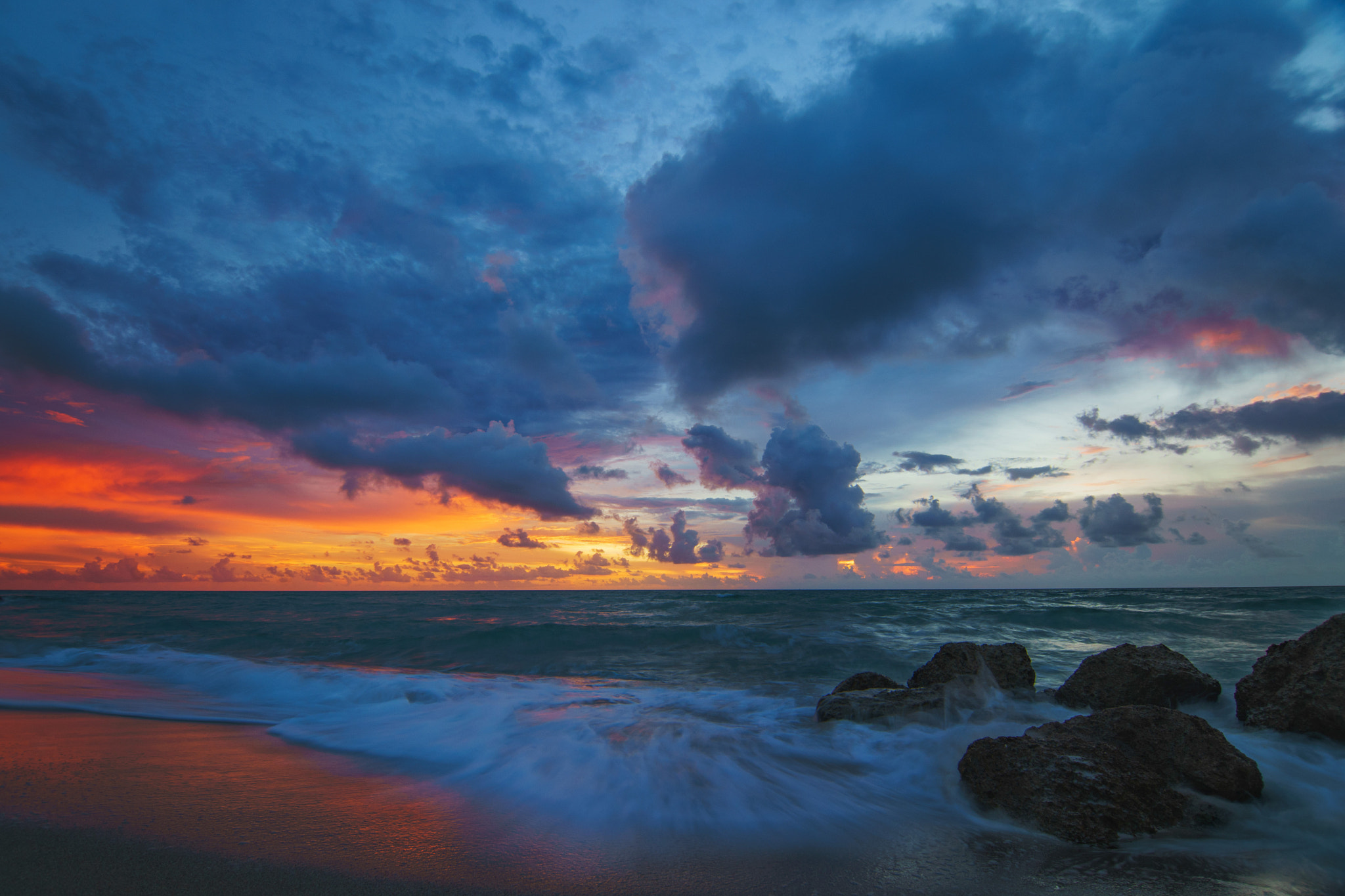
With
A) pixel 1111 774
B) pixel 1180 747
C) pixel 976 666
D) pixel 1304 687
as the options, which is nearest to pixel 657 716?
pixel 976 666

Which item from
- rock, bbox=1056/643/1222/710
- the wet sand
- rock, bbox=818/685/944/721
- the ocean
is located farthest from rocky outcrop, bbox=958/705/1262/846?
rock, bbox=1056/643/1222/710

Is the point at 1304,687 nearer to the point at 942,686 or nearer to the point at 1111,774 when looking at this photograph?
the point at 942,686

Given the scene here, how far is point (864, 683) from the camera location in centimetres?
873

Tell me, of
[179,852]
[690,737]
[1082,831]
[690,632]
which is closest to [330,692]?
[690,737]

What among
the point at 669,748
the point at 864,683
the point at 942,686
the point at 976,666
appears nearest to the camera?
the point at 669,748

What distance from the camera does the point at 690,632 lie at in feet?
67.5

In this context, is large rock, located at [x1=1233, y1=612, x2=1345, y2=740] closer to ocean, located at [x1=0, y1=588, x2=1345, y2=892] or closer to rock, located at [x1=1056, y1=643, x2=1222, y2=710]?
ocean, located at [x1=0, y1=588, x2=1345, y2=892]

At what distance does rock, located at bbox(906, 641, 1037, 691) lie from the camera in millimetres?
8812

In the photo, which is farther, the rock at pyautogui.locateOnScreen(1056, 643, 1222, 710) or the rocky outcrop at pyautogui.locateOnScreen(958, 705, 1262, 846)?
the rock at pyautogui.locateOnScreen(1056, 643, 1222, 710)

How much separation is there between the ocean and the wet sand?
0.85ft

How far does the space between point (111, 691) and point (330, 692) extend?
309 cm

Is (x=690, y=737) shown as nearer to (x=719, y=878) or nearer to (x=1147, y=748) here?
(x=719, y=878)

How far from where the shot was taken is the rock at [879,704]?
7305 millimetres

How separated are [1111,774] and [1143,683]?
4765 mm
